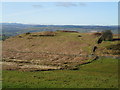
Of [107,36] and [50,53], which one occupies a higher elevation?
[107,36]

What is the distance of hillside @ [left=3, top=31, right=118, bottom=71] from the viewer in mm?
60516

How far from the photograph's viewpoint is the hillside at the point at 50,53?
60516 millimetres

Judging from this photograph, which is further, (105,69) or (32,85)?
(105,69)

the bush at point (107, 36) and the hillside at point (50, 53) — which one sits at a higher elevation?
the bush at point (107, 36)

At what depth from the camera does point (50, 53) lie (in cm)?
8119

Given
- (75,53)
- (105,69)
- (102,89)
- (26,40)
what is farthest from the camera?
(26,40)

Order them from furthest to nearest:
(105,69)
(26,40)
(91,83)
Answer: (26,40) → (105,69) → (91,83)

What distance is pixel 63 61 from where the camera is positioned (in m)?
66.6

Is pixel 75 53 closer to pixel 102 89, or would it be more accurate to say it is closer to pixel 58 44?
pixel 58 44

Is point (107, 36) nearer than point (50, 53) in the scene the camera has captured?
No

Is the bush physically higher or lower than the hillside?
higher

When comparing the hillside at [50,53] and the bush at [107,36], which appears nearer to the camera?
the hillside at [50,53]

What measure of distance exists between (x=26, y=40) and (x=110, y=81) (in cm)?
7573

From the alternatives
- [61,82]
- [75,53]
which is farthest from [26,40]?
[61,82]
